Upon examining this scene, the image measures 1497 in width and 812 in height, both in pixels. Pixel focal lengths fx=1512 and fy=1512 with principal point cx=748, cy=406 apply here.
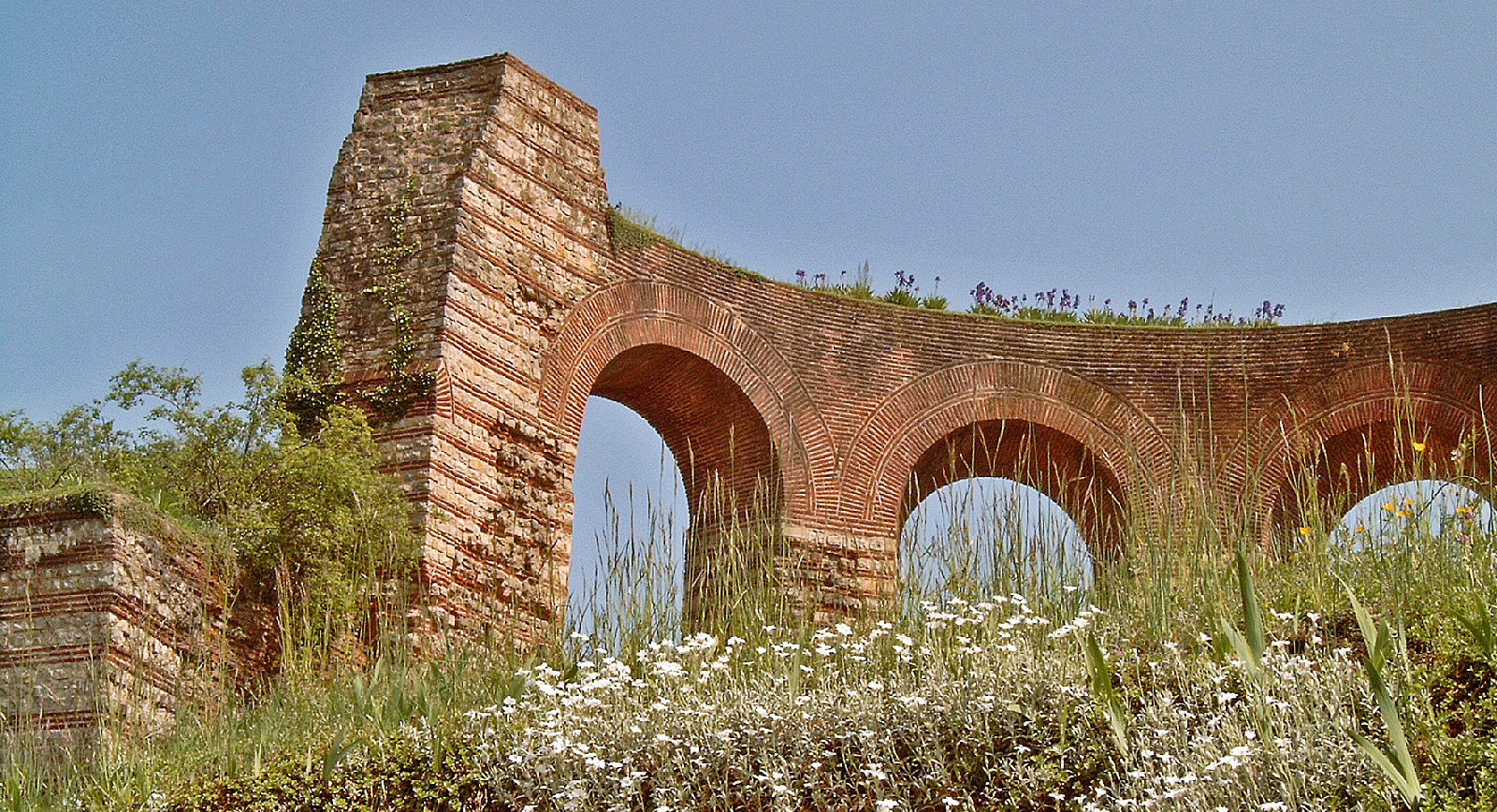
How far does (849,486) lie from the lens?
578 inches

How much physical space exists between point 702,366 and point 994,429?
133 inches

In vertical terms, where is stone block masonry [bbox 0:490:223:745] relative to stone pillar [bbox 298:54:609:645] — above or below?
below

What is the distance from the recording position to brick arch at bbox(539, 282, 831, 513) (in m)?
13.5

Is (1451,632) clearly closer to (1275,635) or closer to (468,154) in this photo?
(1275,635)

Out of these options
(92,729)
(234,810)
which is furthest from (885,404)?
(234,810)

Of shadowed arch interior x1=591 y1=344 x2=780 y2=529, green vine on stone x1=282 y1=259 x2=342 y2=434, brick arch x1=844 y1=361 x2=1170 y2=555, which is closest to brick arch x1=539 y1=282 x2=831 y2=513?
shadowed arch interior x1=591 y1=344 x2=780 y2=529

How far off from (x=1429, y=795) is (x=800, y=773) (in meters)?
2.05

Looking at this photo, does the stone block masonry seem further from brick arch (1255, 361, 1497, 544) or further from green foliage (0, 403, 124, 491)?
brick arch (1255, 361, 1497, 544)

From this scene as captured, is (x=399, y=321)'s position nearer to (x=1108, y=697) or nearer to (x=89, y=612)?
(x=89, y=612)

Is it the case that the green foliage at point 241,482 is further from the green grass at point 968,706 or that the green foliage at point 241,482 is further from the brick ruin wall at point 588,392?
the green grass at point 968,706

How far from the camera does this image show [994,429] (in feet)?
51.5

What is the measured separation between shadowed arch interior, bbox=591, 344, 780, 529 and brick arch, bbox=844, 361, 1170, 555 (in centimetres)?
100

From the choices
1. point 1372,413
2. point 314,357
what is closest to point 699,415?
point 314,357

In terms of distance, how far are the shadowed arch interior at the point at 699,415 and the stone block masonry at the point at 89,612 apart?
16.9ft
